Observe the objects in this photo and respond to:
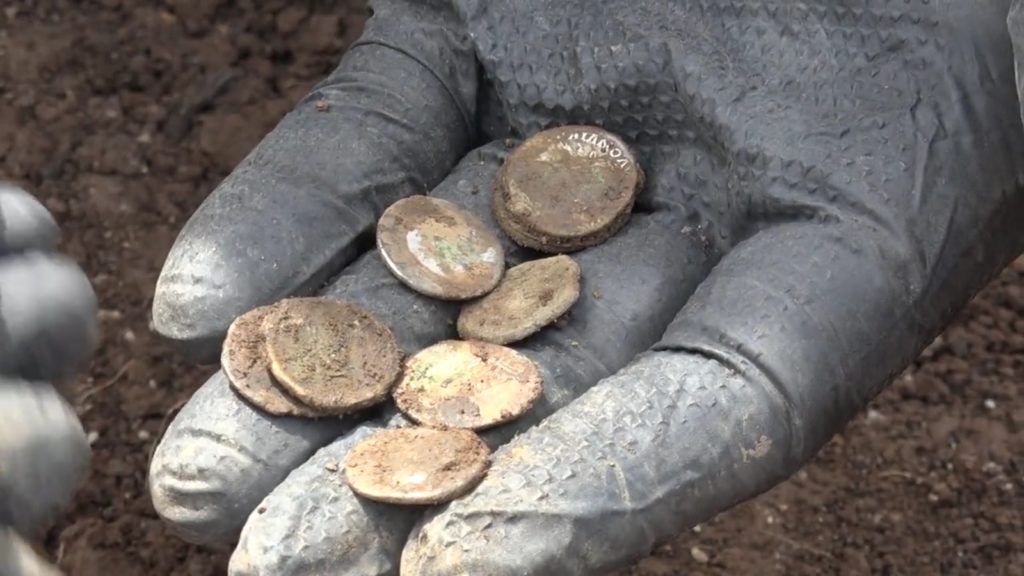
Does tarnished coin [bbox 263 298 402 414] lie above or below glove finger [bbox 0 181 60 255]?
below

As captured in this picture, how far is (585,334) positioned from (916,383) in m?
1.10

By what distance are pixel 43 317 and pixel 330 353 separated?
1.87 feet

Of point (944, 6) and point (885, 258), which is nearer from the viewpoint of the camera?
point (885, 258)

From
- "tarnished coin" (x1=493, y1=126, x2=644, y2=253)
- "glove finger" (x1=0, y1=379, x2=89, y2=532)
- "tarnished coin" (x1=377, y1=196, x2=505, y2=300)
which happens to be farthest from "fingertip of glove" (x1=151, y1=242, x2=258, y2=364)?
"glove finger" (x1=0, y1=379, x2=89, y2=532)

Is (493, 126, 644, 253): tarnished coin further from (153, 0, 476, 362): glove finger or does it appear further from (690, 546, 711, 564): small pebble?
(690, 546, 711, 564): small pebble

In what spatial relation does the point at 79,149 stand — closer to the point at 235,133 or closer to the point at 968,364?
the point at 235,133

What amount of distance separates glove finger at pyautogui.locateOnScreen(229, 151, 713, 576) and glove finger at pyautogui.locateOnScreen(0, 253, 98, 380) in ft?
1.16

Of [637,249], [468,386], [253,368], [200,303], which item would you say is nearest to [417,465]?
[468,386]

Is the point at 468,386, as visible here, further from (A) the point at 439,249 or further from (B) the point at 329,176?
(B) the point at 329,176

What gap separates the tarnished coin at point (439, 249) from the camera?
5.80 ft

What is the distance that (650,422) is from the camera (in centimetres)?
144

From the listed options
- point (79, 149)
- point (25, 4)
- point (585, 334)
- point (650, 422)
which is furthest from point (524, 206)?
point (25, 4)

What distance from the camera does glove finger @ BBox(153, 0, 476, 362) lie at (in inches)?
66.2

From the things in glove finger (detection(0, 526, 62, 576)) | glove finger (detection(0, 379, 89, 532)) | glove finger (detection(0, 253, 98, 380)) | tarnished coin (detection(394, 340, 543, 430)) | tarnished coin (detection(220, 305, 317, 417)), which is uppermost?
glove finger (detection(0, 253, 98, 380))
